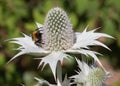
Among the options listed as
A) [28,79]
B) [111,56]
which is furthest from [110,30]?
[28,79]

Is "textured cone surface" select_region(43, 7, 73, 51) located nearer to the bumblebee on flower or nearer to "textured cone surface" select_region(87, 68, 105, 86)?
the bumblebee on flower

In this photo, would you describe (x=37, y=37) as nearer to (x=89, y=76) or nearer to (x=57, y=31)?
(x=57, y=31)

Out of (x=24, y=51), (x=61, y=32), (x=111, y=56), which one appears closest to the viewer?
(x=24, y=51)

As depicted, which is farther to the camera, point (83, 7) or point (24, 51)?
point (83, 7)

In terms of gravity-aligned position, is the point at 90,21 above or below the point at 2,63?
above

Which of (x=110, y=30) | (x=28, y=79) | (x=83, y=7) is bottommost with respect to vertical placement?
(x=28, y=79)

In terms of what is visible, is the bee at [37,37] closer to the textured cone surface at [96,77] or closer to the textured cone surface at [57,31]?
the textured cone surface at [57,31]

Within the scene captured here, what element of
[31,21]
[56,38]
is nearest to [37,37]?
[56,38]

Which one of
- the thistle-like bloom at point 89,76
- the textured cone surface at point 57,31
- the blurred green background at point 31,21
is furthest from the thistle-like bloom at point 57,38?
the blurred green background at point 31,21

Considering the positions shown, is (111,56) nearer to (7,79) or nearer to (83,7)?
(83,7)
